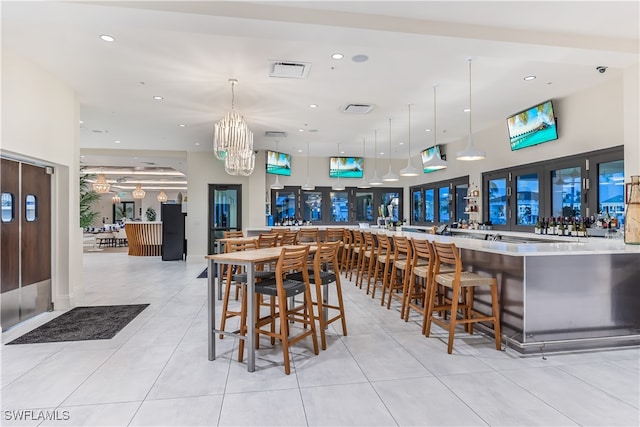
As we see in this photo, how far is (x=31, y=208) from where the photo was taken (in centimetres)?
450

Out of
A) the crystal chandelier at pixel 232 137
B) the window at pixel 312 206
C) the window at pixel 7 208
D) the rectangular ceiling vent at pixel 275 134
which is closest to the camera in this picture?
the window at pixel 7 208

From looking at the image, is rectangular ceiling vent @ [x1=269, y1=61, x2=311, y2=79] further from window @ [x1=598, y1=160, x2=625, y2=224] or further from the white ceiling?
window @ [x1=598, y1=160, x2=625, y2=224]

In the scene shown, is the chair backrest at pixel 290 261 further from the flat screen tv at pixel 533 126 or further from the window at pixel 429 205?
the window at pixel 429 205

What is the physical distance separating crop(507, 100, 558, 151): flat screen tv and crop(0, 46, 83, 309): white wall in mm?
7446

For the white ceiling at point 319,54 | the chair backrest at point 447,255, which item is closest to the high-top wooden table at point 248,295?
the chair backrest at point 447,255

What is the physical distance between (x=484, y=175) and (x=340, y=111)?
3707mm

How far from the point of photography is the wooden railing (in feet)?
36.6

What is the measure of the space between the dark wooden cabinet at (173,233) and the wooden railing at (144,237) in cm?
107

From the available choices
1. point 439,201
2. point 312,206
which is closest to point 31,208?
point 312,206

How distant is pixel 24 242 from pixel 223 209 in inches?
226

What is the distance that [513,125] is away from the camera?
→ 6527mm

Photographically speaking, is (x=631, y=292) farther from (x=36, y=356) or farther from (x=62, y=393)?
(x=36, y=356)

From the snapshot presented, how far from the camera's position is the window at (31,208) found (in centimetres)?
442

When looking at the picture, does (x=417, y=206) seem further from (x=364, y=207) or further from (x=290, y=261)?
(x=290, y=261)
